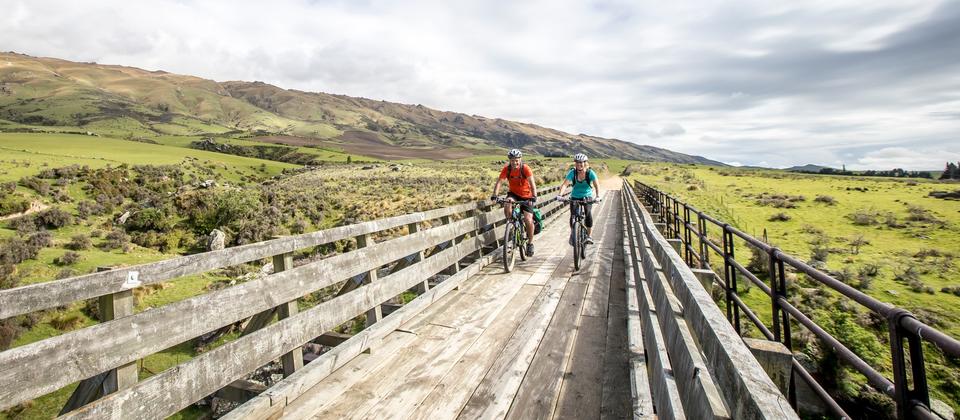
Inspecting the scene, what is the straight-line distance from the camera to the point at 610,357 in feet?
14.4

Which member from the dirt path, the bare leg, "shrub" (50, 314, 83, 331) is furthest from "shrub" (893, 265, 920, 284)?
the dirt path

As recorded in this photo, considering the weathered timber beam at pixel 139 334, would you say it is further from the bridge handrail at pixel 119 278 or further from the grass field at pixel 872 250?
the grass field at pixel 872 250

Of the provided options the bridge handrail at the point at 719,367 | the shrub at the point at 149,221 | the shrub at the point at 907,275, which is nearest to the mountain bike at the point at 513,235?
the bridge handrail at the point at 719,367

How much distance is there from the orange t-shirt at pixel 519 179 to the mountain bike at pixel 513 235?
0.22 metres

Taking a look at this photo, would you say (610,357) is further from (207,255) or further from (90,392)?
(90,392)

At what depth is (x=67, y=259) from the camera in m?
17.4

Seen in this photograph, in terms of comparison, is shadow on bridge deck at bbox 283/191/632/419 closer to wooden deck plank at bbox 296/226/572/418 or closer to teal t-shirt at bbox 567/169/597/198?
wooden deck plank at bbox 296/226/572/418

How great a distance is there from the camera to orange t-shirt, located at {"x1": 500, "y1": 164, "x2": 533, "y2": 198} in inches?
337

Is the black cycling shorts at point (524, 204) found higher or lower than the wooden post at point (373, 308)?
higher

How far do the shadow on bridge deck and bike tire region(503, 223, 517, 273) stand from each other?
1108 mm

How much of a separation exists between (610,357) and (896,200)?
1628 inches

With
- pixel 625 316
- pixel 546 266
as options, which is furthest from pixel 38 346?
pixel 546 266

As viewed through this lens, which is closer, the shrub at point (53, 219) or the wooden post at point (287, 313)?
the wooden post at point (287, 313)

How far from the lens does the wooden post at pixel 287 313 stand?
3.81 metres
